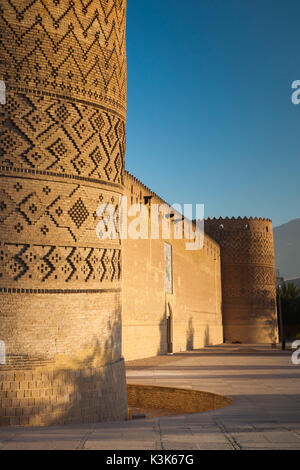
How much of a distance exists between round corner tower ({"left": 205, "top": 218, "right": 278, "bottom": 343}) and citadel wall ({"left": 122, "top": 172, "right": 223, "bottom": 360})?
4.51 m

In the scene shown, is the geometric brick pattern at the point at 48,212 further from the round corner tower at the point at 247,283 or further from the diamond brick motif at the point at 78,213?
the round corner tower at the point at 247,283

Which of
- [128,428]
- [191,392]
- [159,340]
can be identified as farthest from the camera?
[159,340]

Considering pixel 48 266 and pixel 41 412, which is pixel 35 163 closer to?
pixel 48 266

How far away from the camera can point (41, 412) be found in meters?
6.57

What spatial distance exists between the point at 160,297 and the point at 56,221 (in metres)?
12.7

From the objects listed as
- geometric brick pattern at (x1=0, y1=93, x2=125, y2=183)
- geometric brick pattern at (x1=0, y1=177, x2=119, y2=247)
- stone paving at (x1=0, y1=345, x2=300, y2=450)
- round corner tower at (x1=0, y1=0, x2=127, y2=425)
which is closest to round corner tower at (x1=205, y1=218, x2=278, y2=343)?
stone paving at (x1=0, y1=345, x2=300, y2=450)

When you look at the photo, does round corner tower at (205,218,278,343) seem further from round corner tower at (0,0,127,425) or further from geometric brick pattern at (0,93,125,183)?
geometric brick pattern at (0,93,125,183)

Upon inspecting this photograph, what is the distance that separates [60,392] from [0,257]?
212 cm

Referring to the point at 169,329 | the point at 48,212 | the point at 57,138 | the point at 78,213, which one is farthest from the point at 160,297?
the point at 57,138

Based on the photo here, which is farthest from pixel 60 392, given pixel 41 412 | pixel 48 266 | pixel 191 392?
pixel 191 392

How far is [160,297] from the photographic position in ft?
64.0

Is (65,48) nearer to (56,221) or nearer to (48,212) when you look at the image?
(48,212)

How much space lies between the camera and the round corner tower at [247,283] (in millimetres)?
33500
